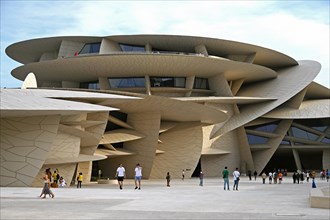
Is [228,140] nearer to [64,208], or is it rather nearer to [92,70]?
[92,70]

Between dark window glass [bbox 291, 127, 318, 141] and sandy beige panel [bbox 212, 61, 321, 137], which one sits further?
dark window glass [bbox 291, 127, 318, 141]

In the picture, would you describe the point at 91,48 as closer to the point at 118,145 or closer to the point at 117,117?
the point at 117,117

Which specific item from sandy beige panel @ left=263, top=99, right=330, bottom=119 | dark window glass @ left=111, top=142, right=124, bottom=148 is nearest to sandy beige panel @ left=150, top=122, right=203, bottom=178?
dark window glass @ left=111, top=142, right=124, bottom=148

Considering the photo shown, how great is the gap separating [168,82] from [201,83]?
14.2 feet

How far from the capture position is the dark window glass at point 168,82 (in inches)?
1937

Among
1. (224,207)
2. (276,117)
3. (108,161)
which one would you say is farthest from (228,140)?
(224,207)

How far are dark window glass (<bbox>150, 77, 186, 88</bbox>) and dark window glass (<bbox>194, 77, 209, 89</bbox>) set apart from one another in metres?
1.89

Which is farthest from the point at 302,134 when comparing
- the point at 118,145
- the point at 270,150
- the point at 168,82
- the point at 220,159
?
the point at 118,145

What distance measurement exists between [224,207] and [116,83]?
35.8 metres

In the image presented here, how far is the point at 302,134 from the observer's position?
59500mm

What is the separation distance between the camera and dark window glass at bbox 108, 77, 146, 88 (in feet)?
160

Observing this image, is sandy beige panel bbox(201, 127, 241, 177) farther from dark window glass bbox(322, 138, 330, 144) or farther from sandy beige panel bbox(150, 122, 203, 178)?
dark window glass bbox(322, 138, 330, 144)

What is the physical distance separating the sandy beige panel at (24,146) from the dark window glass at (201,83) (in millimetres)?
28920

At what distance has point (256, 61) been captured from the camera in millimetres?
58938
